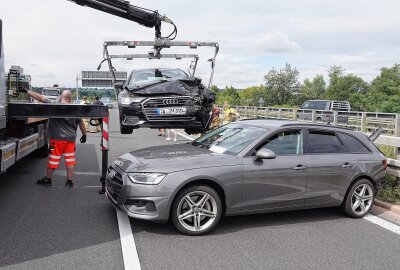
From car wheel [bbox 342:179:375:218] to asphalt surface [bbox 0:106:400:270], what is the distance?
16cm

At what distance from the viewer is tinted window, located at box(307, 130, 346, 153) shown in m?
6.16

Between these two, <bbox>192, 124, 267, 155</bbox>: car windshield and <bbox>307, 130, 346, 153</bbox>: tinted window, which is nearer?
<bbox>192, 124, 267, 155</bbox>: car windshield

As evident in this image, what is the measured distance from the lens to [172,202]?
16.8 ft

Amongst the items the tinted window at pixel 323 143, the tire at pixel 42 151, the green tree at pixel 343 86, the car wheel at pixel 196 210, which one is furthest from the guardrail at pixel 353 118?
the green tree at pixel 343 86

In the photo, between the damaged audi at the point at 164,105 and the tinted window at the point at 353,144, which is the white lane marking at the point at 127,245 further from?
the tinted window at the point at 353,144

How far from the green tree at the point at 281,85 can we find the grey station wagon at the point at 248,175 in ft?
164

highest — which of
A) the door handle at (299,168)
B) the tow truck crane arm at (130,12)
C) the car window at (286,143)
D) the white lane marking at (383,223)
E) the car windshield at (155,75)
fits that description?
the tow truck crane arm at (130,12)

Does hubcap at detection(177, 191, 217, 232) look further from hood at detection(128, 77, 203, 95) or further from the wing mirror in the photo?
the wing mirror

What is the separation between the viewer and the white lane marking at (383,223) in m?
5.79

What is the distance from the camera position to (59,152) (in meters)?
7.67

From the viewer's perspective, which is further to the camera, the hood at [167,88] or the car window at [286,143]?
the hood at [167,88]

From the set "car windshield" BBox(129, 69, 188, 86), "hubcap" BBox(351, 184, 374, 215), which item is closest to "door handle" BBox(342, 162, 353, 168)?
"hubcap" BBox(351, 184, 374, 215)

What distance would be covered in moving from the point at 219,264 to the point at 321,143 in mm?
2805

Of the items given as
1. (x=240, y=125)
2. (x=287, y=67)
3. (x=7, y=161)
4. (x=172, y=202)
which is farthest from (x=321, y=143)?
(x=287, y=67)
